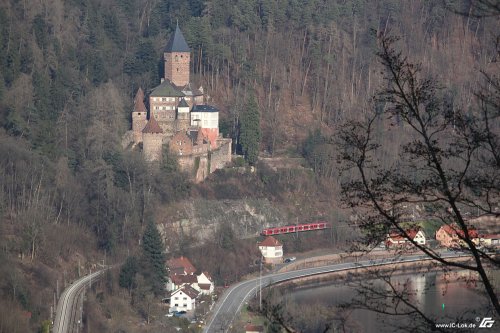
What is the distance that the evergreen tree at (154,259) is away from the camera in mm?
30312

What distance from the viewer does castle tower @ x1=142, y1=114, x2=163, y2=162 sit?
35812 millimetres

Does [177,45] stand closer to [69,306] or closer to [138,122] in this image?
[138,122]

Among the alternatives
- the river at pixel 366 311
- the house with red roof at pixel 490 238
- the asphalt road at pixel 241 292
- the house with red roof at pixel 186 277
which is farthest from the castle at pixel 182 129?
the house with red roof at pixel 490 238

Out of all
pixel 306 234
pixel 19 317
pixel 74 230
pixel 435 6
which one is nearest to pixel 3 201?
pixel 74 230

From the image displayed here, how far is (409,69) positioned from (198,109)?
1212 inches

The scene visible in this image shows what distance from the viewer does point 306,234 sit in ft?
125

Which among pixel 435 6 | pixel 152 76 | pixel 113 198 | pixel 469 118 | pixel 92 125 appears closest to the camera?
pixel 469 118

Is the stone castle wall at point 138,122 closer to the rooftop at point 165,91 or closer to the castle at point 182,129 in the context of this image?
the castle at point 182,129

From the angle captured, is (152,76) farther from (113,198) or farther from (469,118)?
(469,118)

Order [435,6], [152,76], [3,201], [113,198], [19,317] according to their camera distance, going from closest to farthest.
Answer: [19,317] < [3,201] < [113,198] < [152,76] < [435,6]

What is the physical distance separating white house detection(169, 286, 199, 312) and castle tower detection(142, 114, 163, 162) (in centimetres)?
678

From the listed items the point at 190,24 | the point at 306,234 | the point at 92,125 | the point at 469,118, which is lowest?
the point at 306,234

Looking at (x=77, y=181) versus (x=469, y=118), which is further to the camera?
(x=77, y=181)

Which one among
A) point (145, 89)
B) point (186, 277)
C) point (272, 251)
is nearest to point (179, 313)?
point (186, 277)
